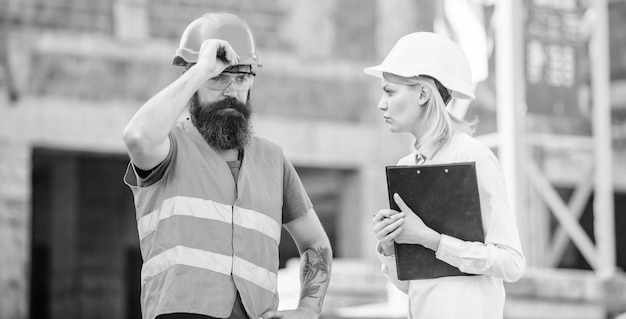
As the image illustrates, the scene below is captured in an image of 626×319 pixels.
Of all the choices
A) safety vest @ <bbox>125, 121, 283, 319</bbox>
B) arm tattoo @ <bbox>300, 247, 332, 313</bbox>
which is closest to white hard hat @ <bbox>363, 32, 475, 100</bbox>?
safety vest @ <bbox>125, 121, 283, 319</bbox>

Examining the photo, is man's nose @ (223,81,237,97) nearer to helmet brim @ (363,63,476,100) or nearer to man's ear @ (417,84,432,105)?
helmet brim @ (363,63,476,100)

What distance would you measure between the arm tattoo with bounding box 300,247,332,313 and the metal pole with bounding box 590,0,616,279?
7.81 m

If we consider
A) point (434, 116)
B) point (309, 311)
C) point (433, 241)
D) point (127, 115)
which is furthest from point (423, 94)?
point (127, 115)

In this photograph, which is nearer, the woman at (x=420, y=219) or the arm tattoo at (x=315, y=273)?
the woman at (x=420, y=219)

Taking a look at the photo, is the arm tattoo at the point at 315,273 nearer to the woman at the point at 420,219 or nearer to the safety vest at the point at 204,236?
the safety vest at the point at 204,236

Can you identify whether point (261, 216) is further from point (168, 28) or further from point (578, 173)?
point (578, 173)

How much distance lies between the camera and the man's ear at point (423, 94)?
14.8 feet

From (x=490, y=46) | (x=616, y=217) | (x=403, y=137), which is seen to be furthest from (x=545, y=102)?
(x=616, y=217)

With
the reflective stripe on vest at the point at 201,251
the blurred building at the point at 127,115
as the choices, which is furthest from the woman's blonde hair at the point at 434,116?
the blurred building at the point at 127,115

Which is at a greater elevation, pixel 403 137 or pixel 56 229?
pixel 403 137

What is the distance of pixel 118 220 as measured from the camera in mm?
16328

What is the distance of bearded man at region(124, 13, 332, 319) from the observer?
440cm

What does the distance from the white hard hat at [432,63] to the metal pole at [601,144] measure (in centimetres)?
819

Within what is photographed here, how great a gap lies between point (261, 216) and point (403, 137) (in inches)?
430
